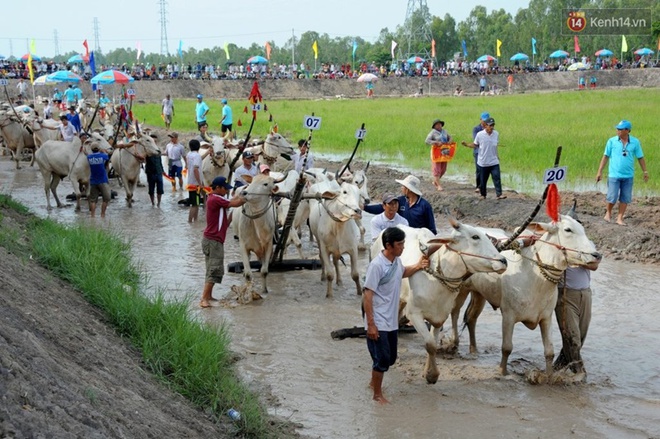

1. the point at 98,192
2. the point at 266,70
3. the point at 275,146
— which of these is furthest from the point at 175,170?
the point at 266,70

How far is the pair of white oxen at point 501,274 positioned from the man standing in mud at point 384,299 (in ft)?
1.71

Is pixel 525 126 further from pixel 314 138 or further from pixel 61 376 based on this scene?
pixel 61 376

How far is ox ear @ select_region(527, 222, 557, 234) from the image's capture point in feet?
26.7

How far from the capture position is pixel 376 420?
24.6ft

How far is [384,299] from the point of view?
7539mm

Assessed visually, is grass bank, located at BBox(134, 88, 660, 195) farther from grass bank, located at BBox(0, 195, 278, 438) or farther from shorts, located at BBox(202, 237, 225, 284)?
grass bank, located at BBox(0, 195, 278, 438)

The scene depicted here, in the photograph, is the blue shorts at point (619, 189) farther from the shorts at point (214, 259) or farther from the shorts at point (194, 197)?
the shorts at point (194, 197)

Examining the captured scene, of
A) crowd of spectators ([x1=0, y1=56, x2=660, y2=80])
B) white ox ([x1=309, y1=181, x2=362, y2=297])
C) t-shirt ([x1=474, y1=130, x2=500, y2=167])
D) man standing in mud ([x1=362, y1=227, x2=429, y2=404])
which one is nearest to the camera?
man standing in mud ([x1=362, y1=227, x2=429, y2=404])

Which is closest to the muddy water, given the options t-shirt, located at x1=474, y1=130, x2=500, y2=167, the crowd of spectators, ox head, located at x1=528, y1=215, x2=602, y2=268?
ox head, located at x1=528, y1=215, x2=602, y2=268

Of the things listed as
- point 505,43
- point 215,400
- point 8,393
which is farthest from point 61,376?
point 505,43

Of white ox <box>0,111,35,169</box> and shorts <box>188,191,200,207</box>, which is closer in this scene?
shorts <box>188,191,200,207</box>

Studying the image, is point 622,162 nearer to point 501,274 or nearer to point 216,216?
point 501,274

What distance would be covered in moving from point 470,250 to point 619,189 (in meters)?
7.82

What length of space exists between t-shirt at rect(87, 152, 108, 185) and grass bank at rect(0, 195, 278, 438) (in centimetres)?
544
